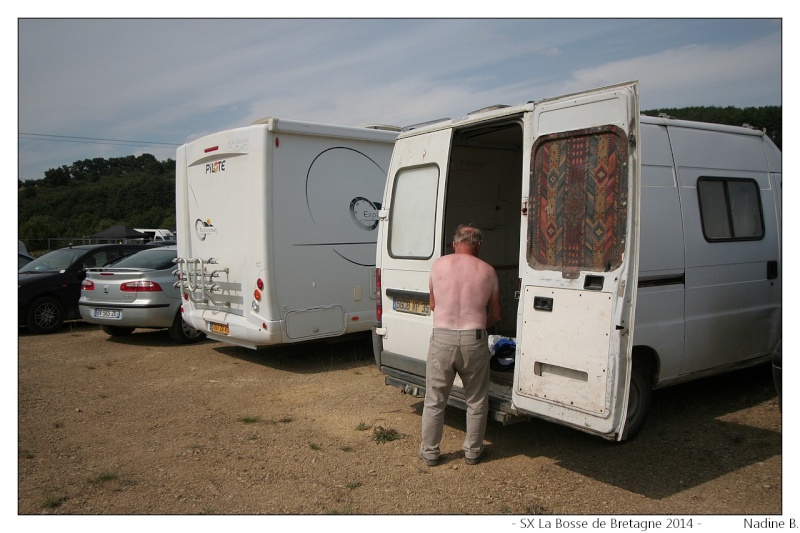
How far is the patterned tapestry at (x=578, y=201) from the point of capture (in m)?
4.27

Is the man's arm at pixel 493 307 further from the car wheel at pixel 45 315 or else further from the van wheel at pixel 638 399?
the car wheel at pixel 45 315

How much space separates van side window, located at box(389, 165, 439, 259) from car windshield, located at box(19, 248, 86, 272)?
804 centimetres

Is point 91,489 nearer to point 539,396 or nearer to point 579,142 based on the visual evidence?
point 539,396

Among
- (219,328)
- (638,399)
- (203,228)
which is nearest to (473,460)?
(638,399)

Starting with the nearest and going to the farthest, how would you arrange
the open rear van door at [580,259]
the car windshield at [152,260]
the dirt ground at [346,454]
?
the open rear van door at [580,259], the dirt ground at [346,454], the car windshield at [152,260]

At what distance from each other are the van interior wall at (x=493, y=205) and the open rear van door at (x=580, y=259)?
5.70 ft

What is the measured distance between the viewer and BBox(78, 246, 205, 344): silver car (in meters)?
9.71

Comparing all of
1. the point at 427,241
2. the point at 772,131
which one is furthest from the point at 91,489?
the point at 772,131

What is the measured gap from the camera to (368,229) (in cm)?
865

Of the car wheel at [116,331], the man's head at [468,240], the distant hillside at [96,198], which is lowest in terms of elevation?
the car wheel at [116,331]

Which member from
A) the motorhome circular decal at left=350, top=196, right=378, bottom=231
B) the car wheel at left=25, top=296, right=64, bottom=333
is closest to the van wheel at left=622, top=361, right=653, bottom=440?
the motorhome circular decal at left=350, top=196, right=378, bottom=231

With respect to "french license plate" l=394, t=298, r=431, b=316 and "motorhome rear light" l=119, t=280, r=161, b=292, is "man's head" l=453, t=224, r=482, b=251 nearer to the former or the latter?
"french license plate" l=394, t=298, r=431, b=316

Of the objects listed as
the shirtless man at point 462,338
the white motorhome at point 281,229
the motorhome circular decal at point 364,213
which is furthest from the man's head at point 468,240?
the motorhome circular decal at point 364,213

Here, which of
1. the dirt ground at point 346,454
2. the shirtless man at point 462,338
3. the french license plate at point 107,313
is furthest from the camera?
the french license plate at point 107,313
